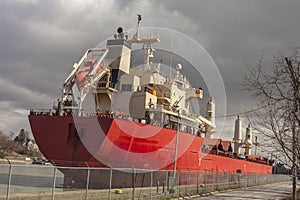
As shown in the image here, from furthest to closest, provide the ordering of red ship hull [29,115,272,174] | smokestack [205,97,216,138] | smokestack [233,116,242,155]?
smokestack [233,116,242,155] < smokestack [205,97,216,138] < red ship hull [29,115,272,174]

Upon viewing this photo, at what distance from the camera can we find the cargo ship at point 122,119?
2448 centimetres

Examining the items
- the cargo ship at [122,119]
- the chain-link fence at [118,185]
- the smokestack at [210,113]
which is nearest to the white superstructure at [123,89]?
the cargo ship at [122,119]

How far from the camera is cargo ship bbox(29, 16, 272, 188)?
2448 cm

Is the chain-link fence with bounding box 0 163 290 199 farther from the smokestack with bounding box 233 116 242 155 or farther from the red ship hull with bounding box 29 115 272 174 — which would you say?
the smokestack with bounding box 233 116 242 155

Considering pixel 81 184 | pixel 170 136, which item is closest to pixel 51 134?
pixel 81 184

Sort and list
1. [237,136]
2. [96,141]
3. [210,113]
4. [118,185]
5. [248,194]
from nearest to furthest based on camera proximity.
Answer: [96,141]
[118,185]
[248,194]
[210,113]
[237,136]

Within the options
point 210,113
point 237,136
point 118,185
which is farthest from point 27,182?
point 237,136

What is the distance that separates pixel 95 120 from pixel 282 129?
15.5 metres

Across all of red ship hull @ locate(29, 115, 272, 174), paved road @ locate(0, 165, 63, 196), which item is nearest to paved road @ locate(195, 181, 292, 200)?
red ship hull @ locate(29, 115, 272, 174)

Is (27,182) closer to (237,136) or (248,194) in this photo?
(248,194)

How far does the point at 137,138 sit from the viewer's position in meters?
25.7

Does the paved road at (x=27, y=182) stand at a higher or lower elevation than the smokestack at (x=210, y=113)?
lower

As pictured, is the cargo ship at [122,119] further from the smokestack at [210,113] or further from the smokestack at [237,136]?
the smokestack at [237,136]

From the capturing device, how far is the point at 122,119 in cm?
2492
